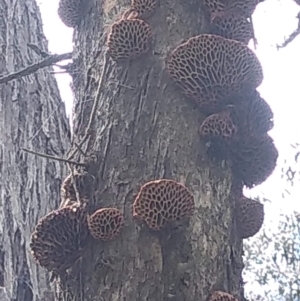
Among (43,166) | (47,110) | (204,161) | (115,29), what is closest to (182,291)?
(204,161)

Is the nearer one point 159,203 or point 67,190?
point 159,203

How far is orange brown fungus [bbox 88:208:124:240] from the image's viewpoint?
1.74 meters

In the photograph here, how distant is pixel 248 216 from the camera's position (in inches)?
77.3

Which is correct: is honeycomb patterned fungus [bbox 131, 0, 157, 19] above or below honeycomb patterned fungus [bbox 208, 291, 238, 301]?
above

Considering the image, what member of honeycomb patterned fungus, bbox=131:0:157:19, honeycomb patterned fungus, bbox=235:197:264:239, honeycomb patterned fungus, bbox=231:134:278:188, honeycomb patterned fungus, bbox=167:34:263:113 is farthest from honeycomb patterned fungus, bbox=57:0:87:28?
honeycomb patterned fungus, bbox=235:197:264:239

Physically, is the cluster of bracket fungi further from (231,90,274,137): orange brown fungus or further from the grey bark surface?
the grey bark surface

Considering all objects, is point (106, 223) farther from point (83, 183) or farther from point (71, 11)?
point (71, 11)

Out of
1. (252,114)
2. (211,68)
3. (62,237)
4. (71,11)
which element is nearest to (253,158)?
(252,114)

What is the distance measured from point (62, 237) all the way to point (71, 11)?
2.72ft

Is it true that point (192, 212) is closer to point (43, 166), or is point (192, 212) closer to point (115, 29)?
point (115, 29)

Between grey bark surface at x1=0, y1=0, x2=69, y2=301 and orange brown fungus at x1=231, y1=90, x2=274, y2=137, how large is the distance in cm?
100

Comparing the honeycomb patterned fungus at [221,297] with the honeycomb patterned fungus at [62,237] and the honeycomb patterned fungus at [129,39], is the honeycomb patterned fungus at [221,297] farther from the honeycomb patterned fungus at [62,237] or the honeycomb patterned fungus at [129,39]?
the honeycomb patterned fungus at [129,39]

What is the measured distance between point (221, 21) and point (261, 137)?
1.21 ft

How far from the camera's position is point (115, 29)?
1.98 m
